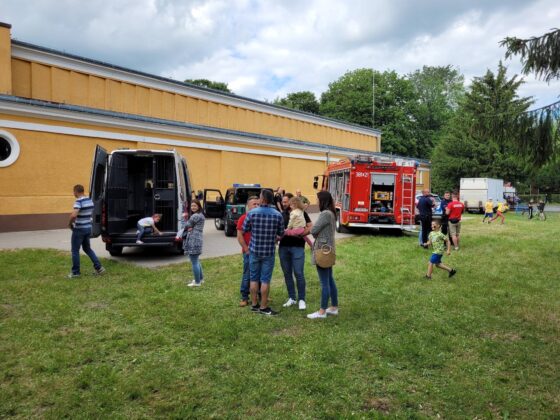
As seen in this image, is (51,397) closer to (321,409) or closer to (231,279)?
(321,409)

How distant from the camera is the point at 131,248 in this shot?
1288cm

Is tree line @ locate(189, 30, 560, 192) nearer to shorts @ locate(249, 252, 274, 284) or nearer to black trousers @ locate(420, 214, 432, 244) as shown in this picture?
black trousers @ locate(420, 214, 432, 244)

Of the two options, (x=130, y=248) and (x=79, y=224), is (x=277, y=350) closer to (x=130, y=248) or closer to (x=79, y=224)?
(x=79, y=224)

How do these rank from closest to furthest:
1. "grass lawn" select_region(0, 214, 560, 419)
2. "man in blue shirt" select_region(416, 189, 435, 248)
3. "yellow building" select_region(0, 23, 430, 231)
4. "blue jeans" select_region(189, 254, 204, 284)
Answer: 1. "grass lawn" select_region(0, 214, 560, 419)
2. "blue jeans" select_region(189, 254, 204, 284)
3. "man in blue shirt" select_region(416, 189, 435, 248)
4. "yellow building" select_region(0, 23, 430, 231)

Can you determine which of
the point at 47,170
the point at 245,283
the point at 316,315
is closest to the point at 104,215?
the point at 245,283

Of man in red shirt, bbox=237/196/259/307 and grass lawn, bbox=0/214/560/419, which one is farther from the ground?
man in red shirt, bbox=237/196/259/307

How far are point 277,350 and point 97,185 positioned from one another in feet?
23.8

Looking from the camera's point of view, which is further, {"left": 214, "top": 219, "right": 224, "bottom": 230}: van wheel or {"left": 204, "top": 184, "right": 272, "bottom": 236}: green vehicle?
{"left": 214, "top": 219, "right": 224, "bottom": 230}: van wheel

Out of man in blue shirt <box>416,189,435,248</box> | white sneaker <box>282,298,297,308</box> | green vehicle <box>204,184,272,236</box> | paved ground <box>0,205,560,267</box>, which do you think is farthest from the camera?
green vehicle <box>204,184,272,236</box>

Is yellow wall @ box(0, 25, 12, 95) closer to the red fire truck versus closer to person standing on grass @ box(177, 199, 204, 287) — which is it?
person standing on grass @ box(177, 199, 204, 287)

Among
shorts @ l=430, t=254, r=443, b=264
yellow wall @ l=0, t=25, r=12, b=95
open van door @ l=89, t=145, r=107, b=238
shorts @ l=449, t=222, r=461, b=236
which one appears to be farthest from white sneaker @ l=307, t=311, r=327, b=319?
yellow wall @ l=0, t=25, r=12, b=95

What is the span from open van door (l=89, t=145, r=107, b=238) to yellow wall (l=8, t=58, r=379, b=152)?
13.0 meters

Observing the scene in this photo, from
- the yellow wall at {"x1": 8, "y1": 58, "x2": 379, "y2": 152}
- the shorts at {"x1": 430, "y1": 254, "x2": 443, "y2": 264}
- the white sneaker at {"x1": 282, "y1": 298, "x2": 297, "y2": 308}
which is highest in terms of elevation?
the yellow wall at {"x1": 8, "y1": 58, "x2": 379, "y2": 152}

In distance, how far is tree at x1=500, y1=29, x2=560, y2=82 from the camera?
7211 millimetres
